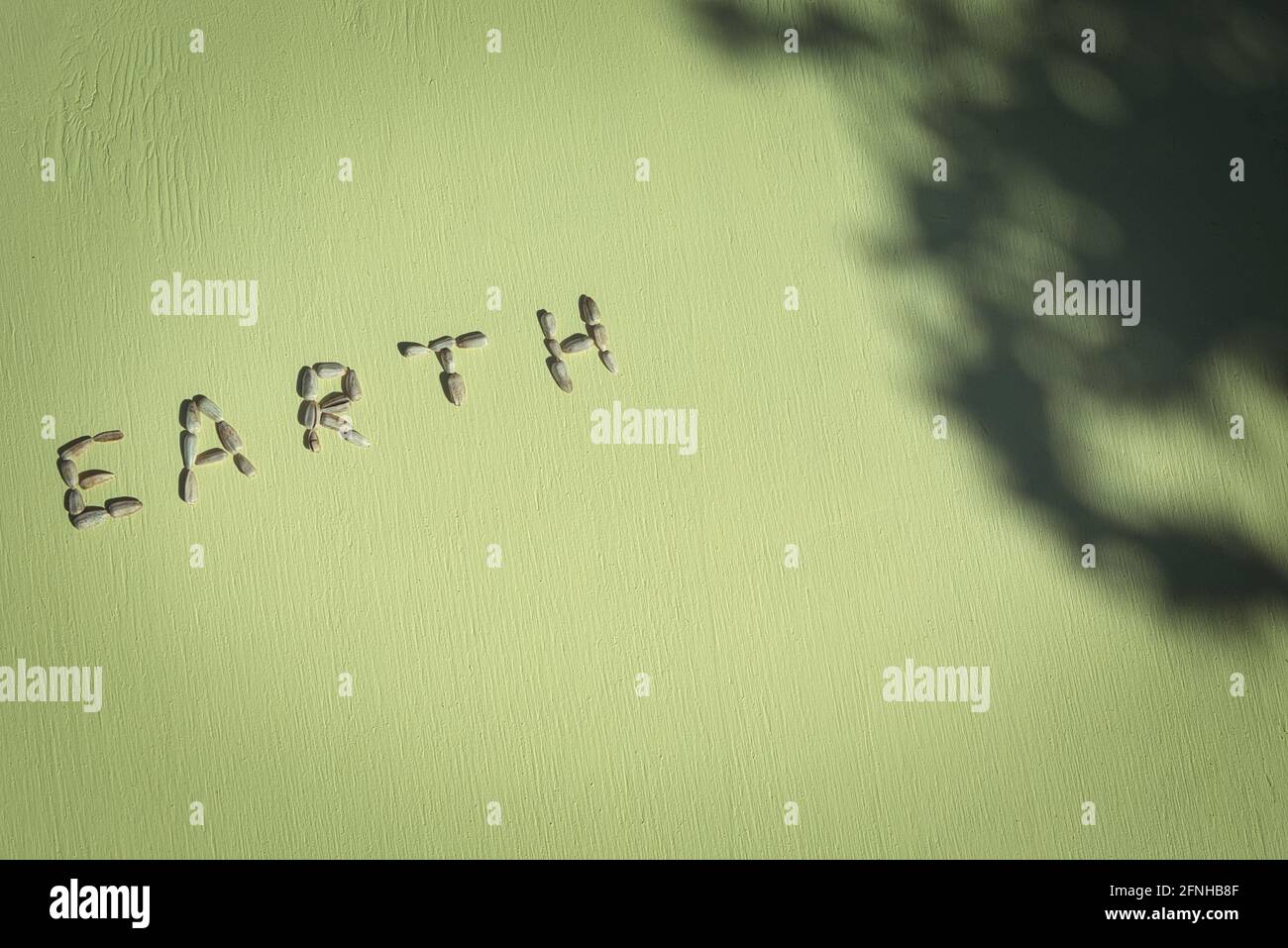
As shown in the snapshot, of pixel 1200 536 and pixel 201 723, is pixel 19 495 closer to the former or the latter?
pixel 201 723

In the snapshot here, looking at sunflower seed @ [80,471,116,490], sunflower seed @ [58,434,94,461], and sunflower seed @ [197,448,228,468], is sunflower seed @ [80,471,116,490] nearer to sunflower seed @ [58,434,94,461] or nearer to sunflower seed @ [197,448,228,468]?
sunflower seed @ [58,434,94,461]

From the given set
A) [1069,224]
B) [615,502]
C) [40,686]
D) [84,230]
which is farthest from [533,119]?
[40,686]

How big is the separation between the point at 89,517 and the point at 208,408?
29cm

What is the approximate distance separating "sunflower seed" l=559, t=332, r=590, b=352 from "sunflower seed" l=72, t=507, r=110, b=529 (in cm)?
88

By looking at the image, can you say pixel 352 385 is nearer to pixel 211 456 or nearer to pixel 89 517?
pixel 211 456

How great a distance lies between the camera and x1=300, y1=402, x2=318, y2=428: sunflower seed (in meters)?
1.69

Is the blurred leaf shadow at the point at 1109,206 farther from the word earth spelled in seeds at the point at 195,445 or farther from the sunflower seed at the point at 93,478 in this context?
the sunflower seed at the point at 93,478

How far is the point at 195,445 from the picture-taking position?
169 centimetres

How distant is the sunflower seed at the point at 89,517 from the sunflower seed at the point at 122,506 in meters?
0.01

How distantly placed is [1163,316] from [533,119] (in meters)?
1.21

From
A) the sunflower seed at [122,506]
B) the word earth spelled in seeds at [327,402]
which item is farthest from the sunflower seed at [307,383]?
the sunflower seed at [122,506]

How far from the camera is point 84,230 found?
1701mm

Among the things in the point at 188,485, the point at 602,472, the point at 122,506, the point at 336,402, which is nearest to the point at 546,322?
the point at 602,472

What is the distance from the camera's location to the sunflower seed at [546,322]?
1.71 m
